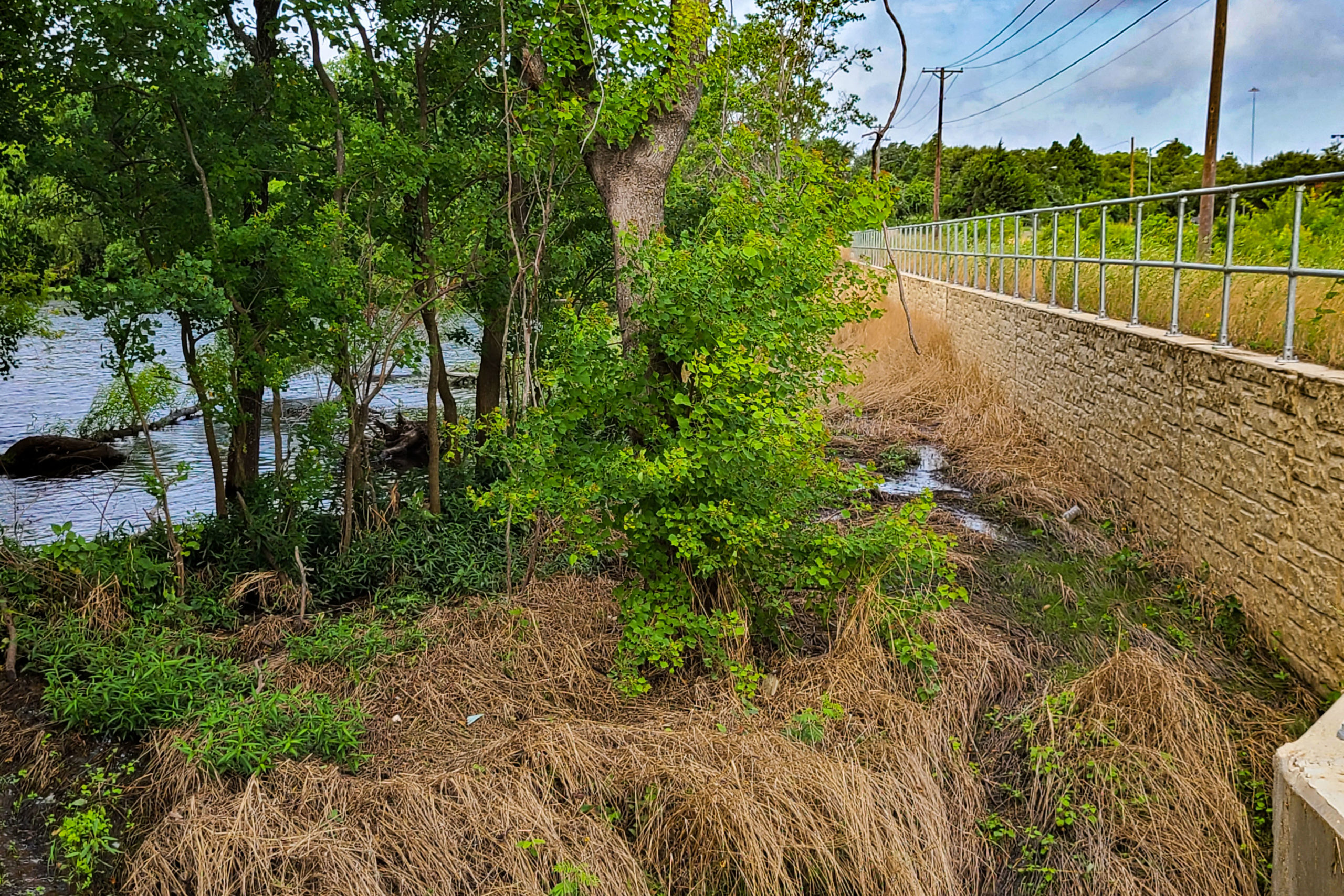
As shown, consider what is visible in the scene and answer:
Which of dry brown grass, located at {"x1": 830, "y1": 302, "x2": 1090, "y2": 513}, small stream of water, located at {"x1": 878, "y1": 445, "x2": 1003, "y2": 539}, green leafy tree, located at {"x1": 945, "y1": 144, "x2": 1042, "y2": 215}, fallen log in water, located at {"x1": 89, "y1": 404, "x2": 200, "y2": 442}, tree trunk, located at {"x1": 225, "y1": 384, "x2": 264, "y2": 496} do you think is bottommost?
small stream of water, located at {"x1": 878, "y1": 445, "x2": 1003, "y2": 539}

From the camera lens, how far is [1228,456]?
640 cm

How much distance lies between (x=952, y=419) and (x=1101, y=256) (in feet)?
10.9

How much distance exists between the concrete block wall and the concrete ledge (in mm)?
1155

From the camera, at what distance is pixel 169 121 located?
24.2 ft

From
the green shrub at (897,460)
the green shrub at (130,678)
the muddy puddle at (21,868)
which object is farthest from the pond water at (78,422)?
the green shrub at (897,460)

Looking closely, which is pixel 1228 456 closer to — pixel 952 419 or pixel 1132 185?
pixel 952 419

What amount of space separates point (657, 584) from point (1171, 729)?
104 inches

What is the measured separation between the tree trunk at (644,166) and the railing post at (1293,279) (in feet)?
12.0

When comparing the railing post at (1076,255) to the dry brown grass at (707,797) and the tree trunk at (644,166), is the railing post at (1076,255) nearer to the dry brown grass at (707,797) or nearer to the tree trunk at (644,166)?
the tree trunk at (644,166)

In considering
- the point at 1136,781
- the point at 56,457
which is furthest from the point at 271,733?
the point at 56,457

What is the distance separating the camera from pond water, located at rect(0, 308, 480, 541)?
34.1ft

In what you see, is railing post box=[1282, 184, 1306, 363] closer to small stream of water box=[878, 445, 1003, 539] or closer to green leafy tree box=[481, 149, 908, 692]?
green leafy tree box=[481, 149, 908, 692]

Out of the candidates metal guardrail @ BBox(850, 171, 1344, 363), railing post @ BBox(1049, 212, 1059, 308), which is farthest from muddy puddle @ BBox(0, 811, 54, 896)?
railing post @ BBox(1049, 212, 1059, 308)

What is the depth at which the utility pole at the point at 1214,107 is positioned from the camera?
56.9 ft
